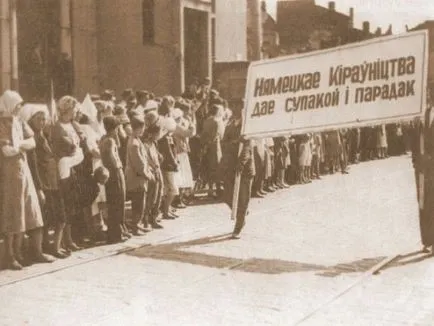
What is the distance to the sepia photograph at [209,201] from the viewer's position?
7273mm

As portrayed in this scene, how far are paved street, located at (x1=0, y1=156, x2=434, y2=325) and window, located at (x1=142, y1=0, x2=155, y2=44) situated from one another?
8678mm

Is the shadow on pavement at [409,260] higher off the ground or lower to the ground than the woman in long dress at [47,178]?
lower

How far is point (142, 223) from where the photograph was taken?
11.6 m

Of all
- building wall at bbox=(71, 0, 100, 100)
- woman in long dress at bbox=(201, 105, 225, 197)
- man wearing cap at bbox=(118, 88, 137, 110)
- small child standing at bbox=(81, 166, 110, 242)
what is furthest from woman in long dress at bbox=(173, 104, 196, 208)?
building wall at bbox=(71, 0, 100, 100)

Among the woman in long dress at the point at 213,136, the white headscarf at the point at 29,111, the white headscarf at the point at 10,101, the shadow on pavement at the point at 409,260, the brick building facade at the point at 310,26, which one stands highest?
the brick building facade at the point at 310,26

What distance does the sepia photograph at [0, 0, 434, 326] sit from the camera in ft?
23.9

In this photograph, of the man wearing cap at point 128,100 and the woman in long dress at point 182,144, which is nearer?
the man wearing cap at point 128,100

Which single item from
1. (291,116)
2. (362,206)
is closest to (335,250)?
(291,116)

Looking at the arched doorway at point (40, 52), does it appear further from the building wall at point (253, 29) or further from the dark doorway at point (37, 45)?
the building wall at point (253, 29)

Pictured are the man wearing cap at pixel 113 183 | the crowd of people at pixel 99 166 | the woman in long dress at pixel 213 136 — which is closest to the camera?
the crowd of people at pixel 99 166

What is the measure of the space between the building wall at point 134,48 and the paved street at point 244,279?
26.2ft

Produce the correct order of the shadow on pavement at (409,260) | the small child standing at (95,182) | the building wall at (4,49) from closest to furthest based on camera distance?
the shadow on pavement at (409,260), the small child standing at (95,182), the building wall at (4,49)

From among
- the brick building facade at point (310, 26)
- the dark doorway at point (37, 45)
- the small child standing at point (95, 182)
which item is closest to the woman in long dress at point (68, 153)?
the small child standing at point (95, 182)

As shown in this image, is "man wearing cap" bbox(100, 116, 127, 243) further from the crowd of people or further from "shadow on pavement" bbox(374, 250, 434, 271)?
"shadow on pavement" bbox(374, 250, 434, 271)
